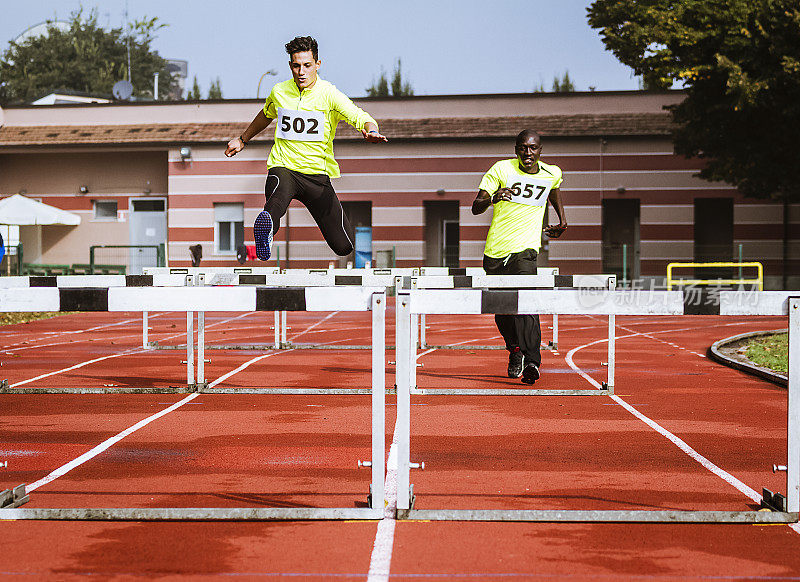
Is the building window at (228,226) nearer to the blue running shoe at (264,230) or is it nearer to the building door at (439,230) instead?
the building door at (439,230)

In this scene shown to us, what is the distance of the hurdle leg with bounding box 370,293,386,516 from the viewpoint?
4.08 metres

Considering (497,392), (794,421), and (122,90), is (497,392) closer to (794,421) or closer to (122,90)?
(794,421)

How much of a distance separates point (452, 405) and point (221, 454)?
241 centimetres

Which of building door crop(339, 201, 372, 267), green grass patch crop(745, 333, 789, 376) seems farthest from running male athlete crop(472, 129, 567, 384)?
building door crop(339, 201, 372, 267)

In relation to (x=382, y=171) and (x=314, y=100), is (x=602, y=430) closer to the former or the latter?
(x=314, y=100)

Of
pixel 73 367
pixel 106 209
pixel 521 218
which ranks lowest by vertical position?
pixel 73 367

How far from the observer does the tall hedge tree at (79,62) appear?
2554 inches

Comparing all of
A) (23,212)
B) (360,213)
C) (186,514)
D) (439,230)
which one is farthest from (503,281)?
(439,230)

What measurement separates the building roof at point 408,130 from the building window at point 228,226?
257 cm

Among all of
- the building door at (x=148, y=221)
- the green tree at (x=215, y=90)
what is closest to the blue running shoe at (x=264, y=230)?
the building door at (x=148, y=221)

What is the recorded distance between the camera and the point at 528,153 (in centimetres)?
823

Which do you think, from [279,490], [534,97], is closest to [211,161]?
[534,97]

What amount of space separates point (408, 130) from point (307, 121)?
26385 millimetres

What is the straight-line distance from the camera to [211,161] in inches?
1363
